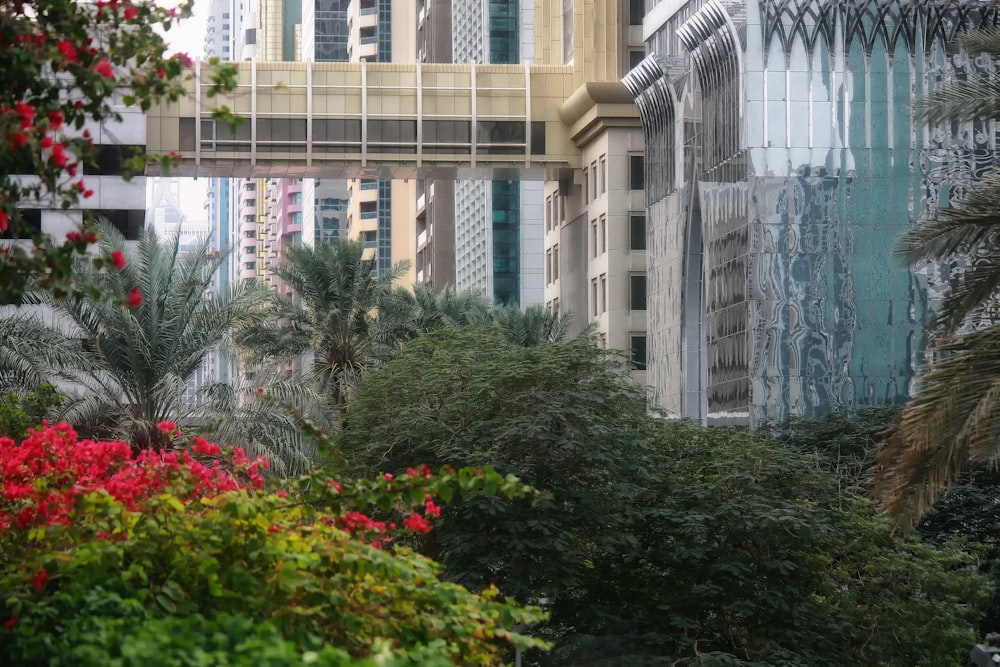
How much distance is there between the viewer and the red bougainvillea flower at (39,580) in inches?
382

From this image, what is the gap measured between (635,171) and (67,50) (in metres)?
61.0

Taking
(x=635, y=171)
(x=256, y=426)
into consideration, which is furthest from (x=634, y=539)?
(x=635, y=171)

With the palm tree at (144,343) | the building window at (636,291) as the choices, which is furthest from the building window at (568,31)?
the palm tree at (144,343)

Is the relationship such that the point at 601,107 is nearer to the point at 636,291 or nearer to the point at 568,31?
the point at 636,291

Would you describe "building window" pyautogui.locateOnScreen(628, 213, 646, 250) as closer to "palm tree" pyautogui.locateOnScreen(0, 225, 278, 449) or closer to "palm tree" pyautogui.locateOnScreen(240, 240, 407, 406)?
"palm tree" pyautogui.locateOnScreen(240, 240, 407, 406)

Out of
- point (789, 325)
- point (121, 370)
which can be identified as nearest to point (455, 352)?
point (121, 370)

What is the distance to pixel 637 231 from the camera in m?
71.6

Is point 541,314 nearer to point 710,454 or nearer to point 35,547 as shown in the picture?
point 710,454

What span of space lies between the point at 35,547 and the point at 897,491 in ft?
29.9

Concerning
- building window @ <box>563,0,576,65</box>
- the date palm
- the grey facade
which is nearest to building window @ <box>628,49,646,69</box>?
building window @ <box>563,0,576,65</box>

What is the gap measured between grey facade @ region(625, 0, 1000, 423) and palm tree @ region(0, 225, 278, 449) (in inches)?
861

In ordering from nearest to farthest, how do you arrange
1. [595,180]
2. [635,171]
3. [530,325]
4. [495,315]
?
[530,325]
[495,315]
[635,171]
[595,180]

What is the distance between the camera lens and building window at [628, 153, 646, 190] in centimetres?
7012

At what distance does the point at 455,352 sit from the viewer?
30.0m
